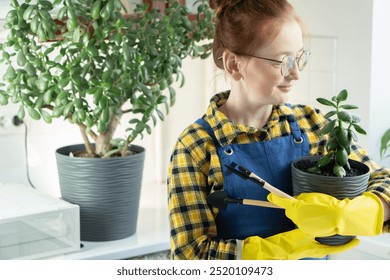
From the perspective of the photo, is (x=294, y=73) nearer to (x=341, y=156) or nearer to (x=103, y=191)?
(x=341, y=156)

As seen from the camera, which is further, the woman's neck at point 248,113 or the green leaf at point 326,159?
the woman's neck at point 248,113

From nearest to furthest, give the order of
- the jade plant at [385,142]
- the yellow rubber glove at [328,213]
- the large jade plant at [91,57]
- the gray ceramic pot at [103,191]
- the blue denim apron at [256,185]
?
the yellow rubber glove at [328,213] < the blue denim apron at [256,185] < the large jade plant at [91,57] < the gray ceramic pot at [103,191] < the jade plant at [385,142]

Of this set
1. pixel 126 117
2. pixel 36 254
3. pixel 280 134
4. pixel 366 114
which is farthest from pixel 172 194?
pixel 126 117

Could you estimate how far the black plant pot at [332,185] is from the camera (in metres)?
1.21

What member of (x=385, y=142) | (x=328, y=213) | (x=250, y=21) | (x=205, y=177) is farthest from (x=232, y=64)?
(x=385, y=142)

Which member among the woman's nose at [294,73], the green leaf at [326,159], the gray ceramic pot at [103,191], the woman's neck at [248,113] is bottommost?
the gray ceramic pot at [103,191]

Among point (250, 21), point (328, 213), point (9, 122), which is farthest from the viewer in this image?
point (9, 122)

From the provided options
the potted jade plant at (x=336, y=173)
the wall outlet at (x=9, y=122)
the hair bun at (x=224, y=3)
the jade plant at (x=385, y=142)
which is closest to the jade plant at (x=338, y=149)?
the potted jade plant at (x=336, y=173)

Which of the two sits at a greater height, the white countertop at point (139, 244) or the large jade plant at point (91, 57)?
the large jade plant at point (91, 57)

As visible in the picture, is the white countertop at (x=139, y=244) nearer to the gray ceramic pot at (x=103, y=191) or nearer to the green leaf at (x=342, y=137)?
the gray ceramic pot at (x=103, y=191)

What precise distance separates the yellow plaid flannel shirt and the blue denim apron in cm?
2

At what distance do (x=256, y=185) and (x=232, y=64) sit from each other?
219 mm

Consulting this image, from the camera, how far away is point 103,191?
195cm

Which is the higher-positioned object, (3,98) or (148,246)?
(3,98)
